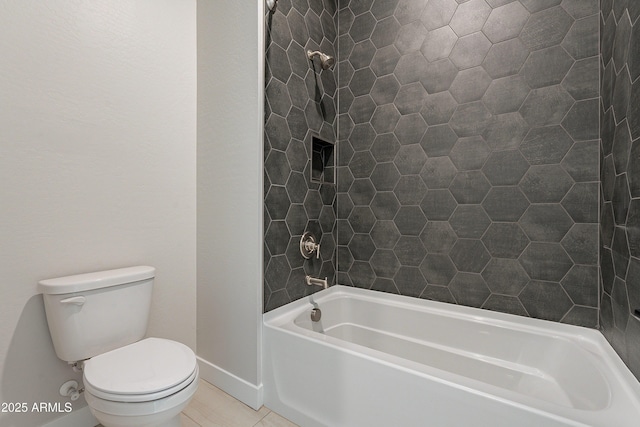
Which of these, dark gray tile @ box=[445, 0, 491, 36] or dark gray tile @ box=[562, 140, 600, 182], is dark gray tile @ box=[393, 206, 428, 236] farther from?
dark gray tile @ box=[445, 0, 491, 36]

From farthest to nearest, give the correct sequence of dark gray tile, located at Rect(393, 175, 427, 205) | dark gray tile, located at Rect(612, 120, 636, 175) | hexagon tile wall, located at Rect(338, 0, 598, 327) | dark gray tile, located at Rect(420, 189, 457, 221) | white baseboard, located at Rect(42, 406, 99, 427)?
dark gray tile, located at Rect(393, 175, 427, 205) → dark gray tile, located at Rect(420, 189, 457, 221) → hexagon tile wall, located at Rect(338, 0, 598, 327) → white baseboard, located at Rect(42, 406, 99, 427) → dark gray tile, located at Rect(612, 120, 636, 175)

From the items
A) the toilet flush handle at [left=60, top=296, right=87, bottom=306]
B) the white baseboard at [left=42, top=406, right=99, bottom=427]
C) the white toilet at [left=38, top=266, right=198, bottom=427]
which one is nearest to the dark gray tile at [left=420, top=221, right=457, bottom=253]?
the white toilet at [left=38, top=266, right=198, bottom=427]

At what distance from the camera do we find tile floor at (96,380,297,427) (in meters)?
1.43

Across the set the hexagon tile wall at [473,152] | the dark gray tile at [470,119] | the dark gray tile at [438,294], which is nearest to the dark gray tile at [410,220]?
the hexagon tile wall at [473,152]

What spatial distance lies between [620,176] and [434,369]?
1.06 metres

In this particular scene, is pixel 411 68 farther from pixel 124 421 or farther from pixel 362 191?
pixel 124 421

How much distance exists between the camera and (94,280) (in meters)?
1.27

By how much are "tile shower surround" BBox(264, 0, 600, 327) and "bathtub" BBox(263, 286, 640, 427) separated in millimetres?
118

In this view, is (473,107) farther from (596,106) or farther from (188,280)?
(188,280)

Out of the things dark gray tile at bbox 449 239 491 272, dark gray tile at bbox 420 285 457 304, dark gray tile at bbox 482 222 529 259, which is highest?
dark gray tile at bbox 482 222 529 259

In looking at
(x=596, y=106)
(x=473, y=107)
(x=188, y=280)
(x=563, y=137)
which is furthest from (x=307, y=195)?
(x=596, y=106)

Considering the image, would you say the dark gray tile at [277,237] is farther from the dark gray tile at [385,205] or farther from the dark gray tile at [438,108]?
the dark gray tile at [438,108]

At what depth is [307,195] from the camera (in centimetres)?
189

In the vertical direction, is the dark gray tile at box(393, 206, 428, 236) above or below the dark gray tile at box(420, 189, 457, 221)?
below
